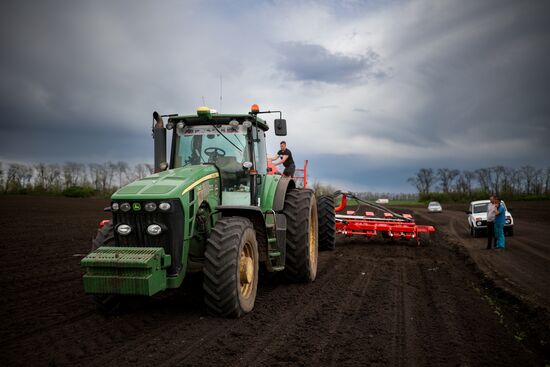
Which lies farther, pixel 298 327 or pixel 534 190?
pixel 534 190

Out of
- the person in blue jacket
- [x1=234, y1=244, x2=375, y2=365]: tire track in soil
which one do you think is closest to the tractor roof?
[x1=234, y1=244, x2=375, y2=365]: tire track in soil

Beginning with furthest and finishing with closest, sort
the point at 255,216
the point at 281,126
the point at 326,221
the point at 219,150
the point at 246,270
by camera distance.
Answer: the point at 326,221 → the point at 281,126 → the point at 219,150 → the point at 255,216 → the point at 246,270

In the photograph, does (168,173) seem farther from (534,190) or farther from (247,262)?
(534,190)

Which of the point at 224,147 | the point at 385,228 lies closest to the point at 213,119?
the point at 224,147

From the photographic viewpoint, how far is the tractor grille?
5082 mm

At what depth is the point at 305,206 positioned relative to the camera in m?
7.55

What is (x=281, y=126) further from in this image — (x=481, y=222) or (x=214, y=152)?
(x=481, y=222)

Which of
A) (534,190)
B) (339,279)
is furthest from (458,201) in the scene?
(339,279)

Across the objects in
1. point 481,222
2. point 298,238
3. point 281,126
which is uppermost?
point 281,126

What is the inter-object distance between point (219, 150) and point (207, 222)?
129cm

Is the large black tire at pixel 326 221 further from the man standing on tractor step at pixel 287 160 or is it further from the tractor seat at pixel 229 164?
the tractor seat at pixel 229 164

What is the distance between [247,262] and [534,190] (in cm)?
7507

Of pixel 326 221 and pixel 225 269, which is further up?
pixel 326 221

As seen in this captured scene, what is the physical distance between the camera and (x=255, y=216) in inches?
241
